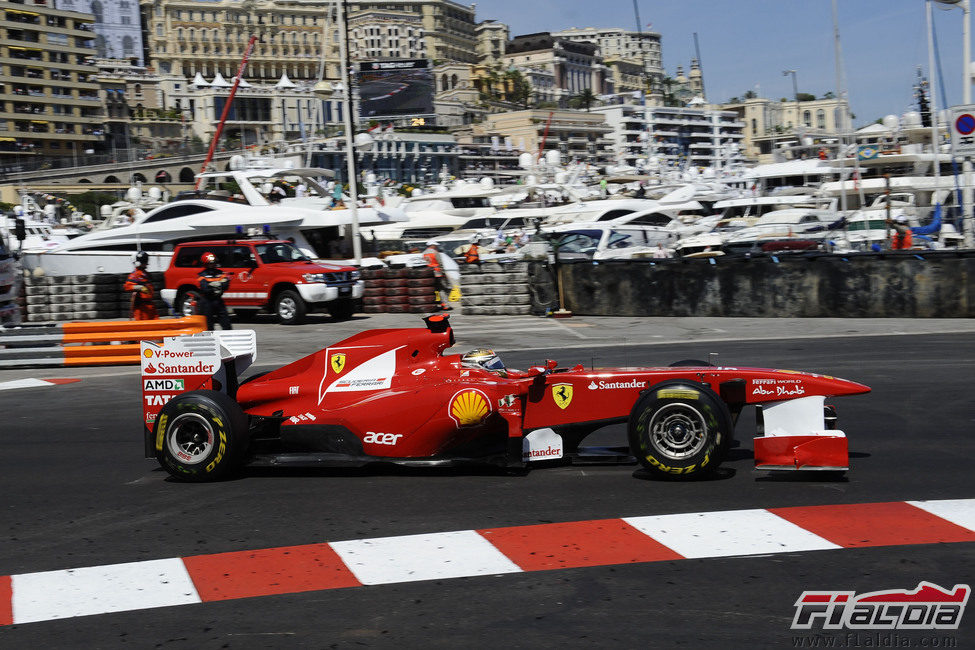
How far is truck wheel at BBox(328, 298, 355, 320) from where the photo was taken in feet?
71.8

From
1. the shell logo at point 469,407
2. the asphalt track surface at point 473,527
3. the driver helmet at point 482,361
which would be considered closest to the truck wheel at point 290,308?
the asphalt track surface at point 473,527

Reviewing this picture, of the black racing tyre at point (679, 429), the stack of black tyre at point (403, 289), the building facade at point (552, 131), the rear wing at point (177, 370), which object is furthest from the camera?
the building facade at point (552, 131)

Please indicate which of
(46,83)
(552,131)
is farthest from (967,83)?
(552,131)

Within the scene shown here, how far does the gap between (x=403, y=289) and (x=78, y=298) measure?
7.30 meters

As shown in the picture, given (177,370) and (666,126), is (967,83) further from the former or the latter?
(666,126)

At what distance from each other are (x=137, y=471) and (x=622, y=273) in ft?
45.1

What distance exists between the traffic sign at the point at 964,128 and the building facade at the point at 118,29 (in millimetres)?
172737

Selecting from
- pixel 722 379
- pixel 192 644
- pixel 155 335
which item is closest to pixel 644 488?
pixel 722 379

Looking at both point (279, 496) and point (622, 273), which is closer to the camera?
point (279, 496)

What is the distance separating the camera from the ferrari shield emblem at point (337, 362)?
7.87 meters

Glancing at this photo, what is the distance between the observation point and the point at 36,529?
22.5 feet

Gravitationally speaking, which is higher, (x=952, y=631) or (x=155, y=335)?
(x=155, y=335)

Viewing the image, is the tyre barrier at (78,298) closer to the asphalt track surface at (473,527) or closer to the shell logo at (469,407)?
the asphalt track surface at (473,527)

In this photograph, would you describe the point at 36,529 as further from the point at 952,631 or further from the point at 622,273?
the point at 622,273
